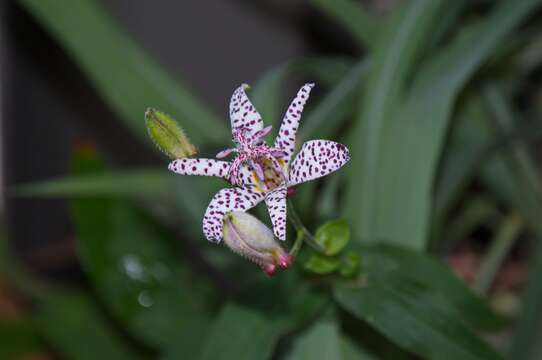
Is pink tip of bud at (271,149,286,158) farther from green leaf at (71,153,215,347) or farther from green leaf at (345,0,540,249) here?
green leaf at (71,153,215,347)

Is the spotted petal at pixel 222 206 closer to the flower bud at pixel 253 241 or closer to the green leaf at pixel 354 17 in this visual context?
the flower bud at pixel 253 241

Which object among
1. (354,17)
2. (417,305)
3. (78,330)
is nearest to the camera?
(417,305)

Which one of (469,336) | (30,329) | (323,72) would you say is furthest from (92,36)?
(469,336)

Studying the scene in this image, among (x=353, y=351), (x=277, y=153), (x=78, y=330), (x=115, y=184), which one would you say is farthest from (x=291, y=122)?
(x=78, y=330)

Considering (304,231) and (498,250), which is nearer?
(304,231)

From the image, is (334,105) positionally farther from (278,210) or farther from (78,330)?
(78,330)

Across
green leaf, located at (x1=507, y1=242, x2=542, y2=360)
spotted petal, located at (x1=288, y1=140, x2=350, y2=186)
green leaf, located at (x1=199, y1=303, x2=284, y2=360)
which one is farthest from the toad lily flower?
green leaf, located at (x1=507, y1=242, x2=542, y2=360)
